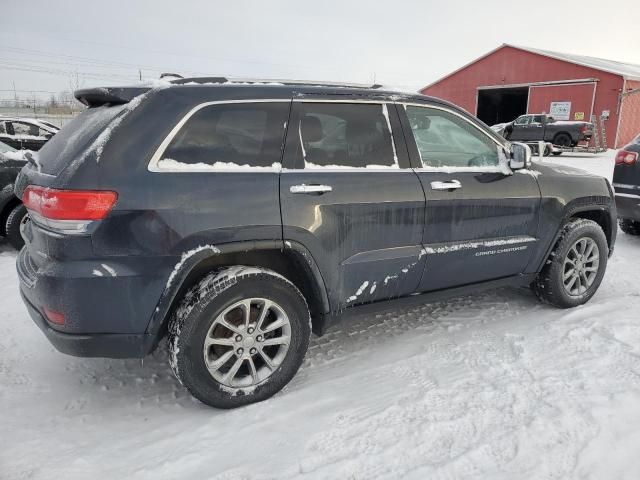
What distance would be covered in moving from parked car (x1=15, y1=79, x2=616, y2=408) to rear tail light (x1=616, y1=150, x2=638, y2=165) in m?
3.57

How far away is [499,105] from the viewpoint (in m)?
31.6

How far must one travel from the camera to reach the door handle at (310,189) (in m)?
2.70

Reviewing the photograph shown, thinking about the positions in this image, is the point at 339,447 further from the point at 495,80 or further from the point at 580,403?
the point at 495,80

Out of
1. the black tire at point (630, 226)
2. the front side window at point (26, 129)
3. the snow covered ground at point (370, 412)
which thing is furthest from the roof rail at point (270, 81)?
the front side window at point (26, 129)

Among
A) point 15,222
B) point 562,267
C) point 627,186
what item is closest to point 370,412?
point 562,267

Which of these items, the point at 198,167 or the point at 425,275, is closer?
the point at 198,167

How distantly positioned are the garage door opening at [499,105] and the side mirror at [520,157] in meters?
28.7

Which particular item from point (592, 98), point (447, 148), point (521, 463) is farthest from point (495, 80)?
point (521, 463)

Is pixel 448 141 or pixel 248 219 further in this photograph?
pixel 448 141

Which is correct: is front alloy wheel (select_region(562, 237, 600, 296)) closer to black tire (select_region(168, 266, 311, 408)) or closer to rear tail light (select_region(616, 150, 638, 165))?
black tire (select_region(168, 266, 311, 408))

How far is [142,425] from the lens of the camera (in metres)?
2.60

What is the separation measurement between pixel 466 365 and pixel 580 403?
68 centimetres

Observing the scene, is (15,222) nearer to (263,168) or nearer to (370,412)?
(263,168)

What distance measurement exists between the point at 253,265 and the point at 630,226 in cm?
614
